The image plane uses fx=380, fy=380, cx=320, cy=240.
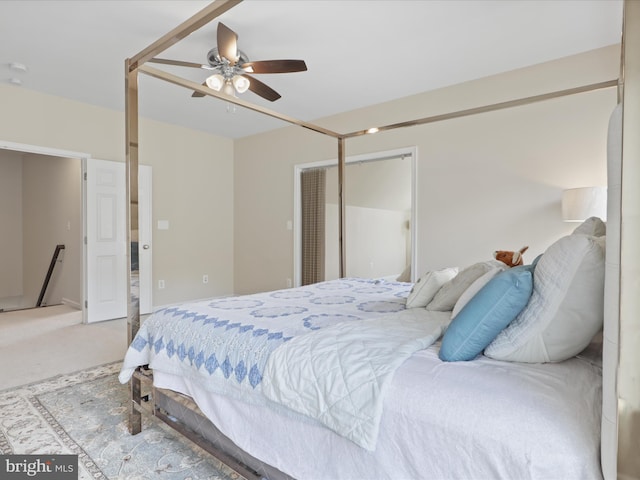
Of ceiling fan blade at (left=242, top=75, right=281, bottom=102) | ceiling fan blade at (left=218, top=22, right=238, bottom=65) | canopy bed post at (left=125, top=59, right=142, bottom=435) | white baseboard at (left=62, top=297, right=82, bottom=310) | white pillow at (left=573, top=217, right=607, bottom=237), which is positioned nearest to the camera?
white pillow at (left=573, top=217, right=607, bottom=237)

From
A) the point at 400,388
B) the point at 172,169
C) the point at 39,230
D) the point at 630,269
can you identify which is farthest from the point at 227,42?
the point at 39,230

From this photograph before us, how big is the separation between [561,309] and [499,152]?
2796 millimetres

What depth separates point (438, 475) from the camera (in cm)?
98

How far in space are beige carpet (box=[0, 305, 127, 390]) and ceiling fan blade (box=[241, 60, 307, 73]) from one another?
2.58m

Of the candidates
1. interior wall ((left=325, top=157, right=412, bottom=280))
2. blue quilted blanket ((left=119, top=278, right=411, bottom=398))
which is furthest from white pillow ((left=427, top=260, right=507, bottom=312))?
interior wall ((left=325, top=157, right=412, bottom=280))

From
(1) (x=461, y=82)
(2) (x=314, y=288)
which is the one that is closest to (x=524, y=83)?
(1) (x=461, y=82)

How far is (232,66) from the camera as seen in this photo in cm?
286

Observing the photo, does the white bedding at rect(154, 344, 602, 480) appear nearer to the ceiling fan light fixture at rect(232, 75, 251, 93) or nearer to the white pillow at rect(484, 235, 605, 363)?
the white pillow at rect(484, 235, 605, 363)

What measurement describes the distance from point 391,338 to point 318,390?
0.33 m

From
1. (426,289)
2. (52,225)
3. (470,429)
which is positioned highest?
(52,225)

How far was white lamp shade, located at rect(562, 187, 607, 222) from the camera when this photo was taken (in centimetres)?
262

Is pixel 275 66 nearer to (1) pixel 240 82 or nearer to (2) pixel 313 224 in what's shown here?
(1) pixel 240 82

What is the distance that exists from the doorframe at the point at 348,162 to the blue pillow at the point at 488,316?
280cm

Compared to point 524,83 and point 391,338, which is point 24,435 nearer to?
point 391,338
